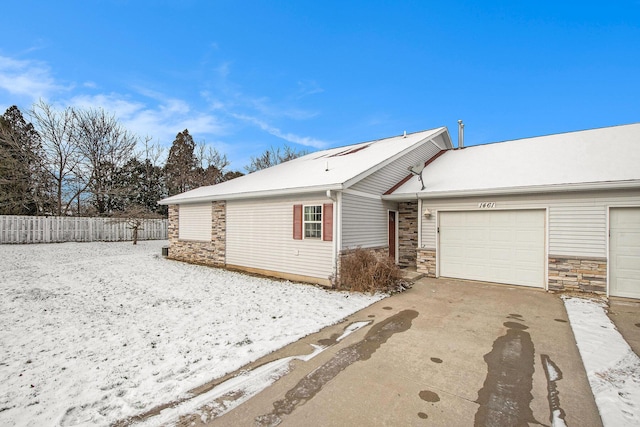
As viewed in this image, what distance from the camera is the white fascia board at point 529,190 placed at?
6.23m

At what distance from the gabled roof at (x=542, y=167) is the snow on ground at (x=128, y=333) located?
13.8 feet

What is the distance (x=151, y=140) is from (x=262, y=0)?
20643mm

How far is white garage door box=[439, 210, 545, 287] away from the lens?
23.9ft

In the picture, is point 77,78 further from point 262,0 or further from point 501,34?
point 501,34

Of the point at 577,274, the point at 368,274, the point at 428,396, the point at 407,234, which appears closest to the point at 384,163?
the point at 407,234

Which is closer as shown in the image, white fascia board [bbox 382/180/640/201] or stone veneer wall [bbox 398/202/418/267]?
white fascia board [bbox 382/180/640/201]

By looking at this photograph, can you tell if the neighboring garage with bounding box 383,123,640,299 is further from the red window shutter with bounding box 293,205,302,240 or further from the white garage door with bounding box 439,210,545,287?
the red window shutter with bounding box 293,205,302,240

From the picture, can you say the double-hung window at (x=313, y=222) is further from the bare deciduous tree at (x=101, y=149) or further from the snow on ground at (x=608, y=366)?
the bare deciduous tree at (x=101, y=149)

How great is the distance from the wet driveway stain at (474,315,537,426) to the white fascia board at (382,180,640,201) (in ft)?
13.1

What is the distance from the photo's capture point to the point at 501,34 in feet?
39.3

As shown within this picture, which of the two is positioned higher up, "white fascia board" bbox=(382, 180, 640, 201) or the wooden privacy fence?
"white fascia board" bbox=(382, 180, 640, 201)

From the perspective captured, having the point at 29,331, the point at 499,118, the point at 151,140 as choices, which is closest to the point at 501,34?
the point at 499,118

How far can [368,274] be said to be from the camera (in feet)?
23.5

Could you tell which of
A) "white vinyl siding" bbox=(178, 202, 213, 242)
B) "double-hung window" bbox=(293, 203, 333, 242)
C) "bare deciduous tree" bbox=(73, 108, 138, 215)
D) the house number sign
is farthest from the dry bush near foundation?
"bare deciduous tree" bbox=(73, 108, 138, 215)
